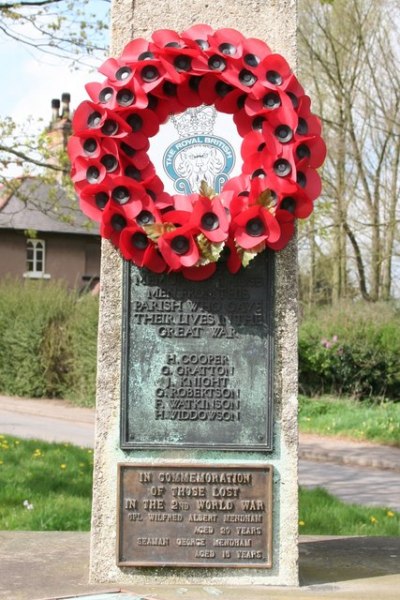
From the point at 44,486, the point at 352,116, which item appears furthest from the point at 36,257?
the point at 44,486

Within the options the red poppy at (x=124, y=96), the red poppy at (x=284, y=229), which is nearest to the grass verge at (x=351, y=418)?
the red poppy at (x=284, y=229)

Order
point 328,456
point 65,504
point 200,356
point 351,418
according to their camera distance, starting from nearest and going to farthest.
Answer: point 200,356 < point 65,504 < point 328,456 < point 351,418

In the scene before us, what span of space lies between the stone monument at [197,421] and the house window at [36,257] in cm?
3718

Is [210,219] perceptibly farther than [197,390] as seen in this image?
No

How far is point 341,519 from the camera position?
7738mm

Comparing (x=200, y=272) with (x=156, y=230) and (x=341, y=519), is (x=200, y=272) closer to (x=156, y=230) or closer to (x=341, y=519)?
(x=156, y=230)

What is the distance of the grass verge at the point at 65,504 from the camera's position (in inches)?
285

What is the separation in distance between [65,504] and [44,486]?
3.29 feet

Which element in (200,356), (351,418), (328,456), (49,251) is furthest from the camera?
(49,251)

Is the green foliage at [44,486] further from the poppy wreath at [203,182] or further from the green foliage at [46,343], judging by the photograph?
the green foliage at [46,343]

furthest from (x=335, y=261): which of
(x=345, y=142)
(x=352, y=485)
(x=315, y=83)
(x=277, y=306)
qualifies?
(x=277, y=306)

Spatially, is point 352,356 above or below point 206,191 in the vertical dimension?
below

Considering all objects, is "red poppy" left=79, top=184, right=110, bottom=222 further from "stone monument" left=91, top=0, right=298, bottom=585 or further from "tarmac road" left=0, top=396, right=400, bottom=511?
"tarmac road" left=0, top=396, right=400, bottom=511

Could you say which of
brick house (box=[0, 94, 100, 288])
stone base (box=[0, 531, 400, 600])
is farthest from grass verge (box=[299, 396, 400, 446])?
brick house (box=[0, 94, 100, 288])
